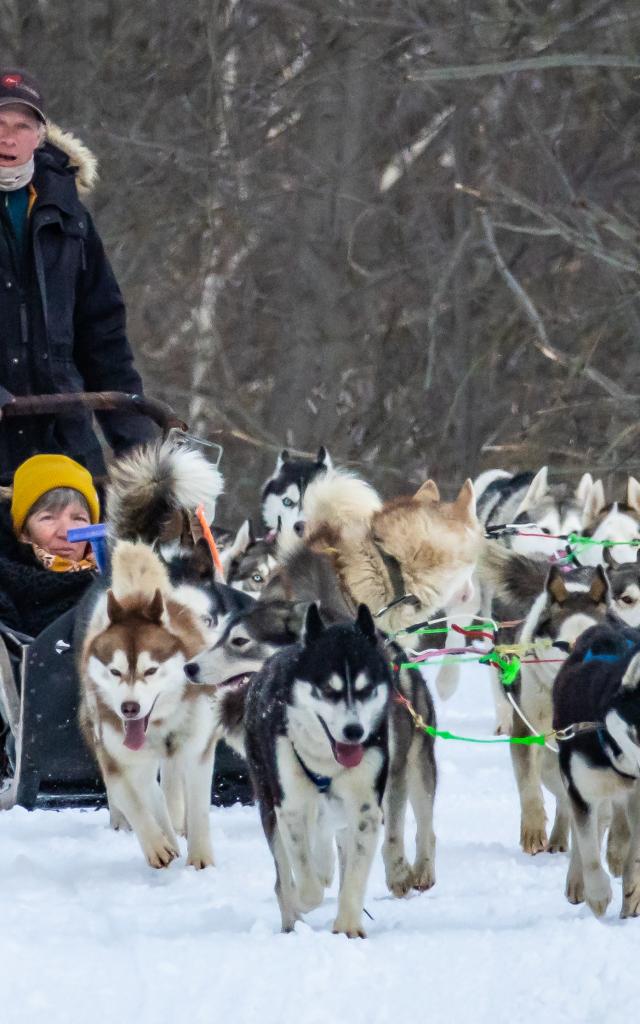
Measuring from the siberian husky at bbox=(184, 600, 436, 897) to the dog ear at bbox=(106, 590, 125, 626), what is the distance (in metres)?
0.28

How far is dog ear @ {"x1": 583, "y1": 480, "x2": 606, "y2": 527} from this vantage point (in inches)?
333

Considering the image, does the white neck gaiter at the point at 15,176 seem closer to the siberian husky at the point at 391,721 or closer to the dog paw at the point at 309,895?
the siberian husky at the point at 391,721

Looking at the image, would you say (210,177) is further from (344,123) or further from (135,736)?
(135,736)

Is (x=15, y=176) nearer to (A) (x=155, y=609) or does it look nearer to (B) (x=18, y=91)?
(B) (x=18, y=91)

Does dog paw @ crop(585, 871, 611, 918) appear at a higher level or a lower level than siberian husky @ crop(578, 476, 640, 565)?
higher

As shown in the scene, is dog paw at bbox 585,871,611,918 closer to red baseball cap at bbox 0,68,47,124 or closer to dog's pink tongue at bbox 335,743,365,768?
dog's pink tongue at bbox 335,743,365,768

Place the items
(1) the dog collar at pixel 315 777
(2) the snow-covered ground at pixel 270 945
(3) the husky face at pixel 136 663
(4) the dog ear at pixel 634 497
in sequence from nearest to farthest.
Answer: (2) the snow-covered ground at pixel 270 945
(1) the dog collar at pixel 315 777
(3) the husky face at pixel 136 663
(4) the dog ear at pixel 634 497

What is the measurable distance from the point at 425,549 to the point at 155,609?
1081 millimetres

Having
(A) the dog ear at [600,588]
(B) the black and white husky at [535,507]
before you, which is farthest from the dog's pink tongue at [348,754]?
(B) the black and white husky at [535,507]

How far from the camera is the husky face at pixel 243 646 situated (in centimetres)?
444

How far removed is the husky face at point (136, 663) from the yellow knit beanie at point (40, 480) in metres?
0.65

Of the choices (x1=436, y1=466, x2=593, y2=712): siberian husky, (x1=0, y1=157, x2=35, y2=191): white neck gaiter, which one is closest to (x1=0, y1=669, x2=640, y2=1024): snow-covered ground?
A: (x1=0, y1=157, x2=35, y2=191): white neck gaiter

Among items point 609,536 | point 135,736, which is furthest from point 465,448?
point 135,736

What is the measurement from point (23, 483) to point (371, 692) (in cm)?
192
